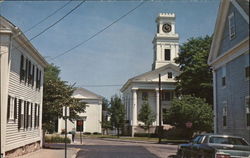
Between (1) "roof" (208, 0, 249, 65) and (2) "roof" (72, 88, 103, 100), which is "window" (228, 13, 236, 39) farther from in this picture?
(2) "roof" (72, 88, 103, 100)

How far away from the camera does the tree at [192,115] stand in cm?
4003

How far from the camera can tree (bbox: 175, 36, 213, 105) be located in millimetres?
49781

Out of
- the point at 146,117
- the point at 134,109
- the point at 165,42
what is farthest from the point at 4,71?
the point at 165,42

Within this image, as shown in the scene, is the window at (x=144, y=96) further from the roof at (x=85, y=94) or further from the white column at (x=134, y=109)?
the roof at (x=85, y=94)

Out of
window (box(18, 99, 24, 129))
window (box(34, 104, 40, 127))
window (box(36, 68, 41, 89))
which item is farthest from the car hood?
window (box(36, 68, 41, 89))

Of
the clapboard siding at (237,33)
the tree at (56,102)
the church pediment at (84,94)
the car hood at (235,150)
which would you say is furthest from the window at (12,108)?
the church pediment at (84,94)

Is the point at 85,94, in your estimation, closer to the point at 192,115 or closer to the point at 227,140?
the point at 192,115

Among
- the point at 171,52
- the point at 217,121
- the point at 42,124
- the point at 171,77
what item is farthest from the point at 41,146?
the point at 171,52

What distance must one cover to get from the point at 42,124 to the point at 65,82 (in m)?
3.79

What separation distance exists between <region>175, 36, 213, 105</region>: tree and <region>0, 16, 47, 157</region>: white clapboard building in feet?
92.0

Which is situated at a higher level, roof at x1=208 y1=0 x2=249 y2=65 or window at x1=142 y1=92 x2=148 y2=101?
roof at x1=208 y1=0 x2=249 y2=65

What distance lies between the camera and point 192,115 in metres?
40.0

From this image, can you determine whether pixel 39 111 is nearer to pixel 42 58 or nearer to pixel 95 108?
pixel 42 58

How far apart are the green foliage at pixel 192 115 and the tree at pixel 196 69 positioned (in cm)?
780
